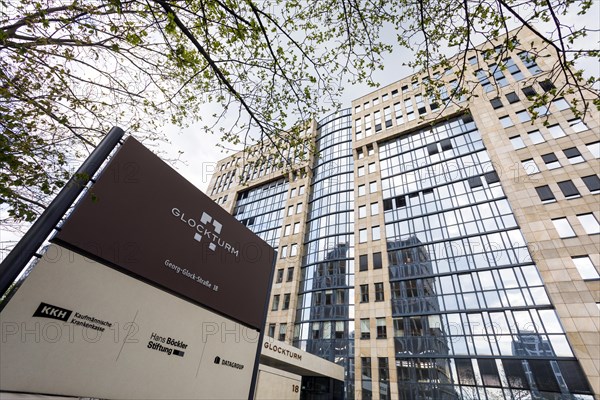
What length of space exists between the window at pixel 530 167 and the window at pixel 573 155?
2090mm

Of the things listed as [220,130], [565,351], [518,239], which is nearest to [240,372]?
[220,130]

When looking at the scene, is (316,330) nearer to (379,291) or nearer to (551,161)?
(379,291)

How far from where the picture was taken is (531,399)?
51.4ft

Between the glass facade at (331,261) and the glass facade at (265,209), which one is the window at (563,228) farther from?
the glass facade at (265,209)

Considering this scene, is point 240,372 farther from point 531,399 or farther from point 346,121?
point 346,121

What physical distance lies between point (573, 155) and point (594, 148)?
1245 millimetres

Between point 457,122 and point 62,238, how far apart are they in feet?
109

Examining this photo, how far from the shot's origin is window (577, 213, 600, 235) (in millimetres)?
17906

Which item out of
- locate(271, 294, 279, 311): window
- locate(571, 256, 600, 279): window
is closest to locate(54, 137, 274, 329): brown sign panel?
locate(571, 256, 600, 279): window

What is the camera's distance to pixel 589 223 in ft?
59.8

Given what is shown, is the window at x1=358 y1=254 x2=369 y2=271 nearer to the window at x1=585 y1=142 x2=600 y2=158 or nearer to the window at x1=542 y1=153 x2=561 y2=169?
the window at x1=542 y1=153 x2=561 y2=169

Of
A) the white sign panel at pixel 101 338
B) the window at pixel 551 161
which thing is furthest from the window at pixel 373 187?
the white sign panel at pixel 101 338

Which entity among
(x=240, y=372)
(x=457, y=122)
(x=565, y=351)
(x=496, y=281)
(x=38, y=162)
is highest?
(x=457, y=122)

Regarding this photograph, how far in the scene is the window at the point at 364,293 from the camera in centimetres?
2450
